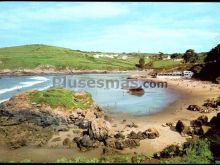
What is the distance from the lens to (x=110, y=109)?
47812 mm

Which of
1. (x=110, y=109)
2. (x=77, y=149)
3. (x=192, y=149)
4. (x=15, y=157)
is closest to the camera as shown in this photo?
(x=192, y=149)

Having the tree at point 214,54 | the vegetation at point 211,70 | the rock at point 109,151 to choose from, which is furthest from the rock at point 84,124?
the tree at point 214,54

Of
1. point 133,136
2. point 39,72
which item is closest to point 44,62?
point 39,72

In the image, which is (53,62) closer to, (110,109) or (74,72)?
(74,72)

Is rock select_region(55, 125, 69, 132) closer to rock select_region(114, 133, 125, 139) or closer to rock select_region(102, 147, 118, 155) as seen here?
rock select_region(114, 133, 125, 139)

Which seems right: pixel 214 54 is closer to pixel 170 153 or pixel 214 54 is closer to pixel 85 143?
pixel 85 143

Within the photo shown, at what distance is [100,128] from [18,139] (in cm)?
709

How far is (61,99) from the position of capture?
37.3 m

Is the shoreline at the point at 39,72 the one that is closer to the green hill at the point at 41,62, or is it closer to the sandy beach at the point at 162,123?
the green hill at the point at 41,62

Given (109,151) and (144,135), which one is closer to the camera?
(109,151)

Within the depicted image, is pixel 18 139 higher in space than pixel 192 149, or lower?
lower

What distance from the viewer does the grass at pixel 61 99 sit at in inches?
1447

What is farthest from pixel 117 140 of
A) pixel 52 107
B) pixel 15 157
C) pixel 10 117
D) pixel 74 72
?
pixel 74 72

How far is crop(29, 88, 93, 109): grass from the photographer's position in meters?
36.8
